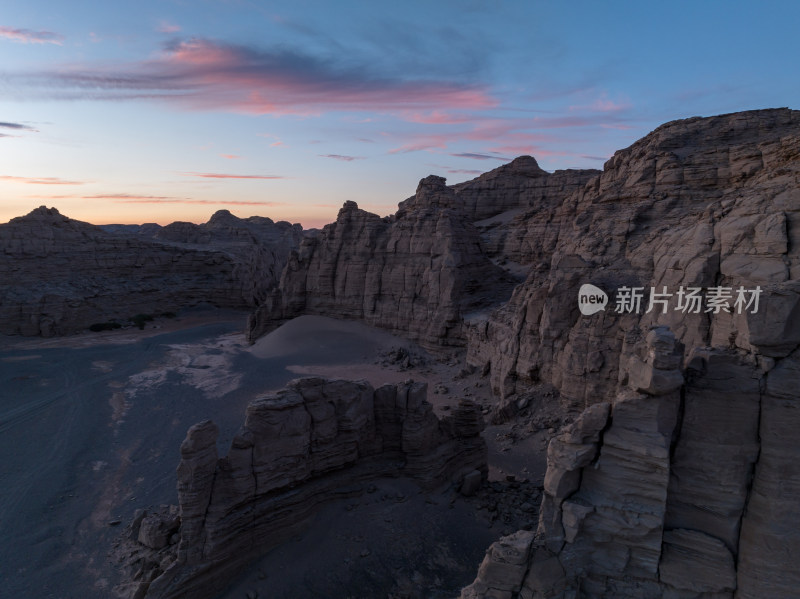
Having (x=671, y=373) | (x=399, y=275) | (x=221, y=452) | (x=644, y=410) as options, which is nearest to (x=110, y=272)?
(x=399, y=275)

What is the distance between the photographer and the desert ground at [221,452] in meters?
11.6

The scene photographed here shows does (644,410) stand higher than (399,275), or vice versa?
(399,275)

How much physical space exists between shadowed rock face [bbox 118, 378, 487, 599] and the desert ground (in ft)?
1.72

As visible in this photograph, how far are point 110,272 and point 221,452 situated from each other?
38.9m

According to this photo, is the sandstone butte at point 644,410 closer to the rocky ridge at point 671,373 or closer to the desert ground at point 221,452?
the rocky ridge at point 671,373

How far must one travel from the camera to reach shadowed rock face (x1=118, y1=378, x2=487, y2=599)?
10570 mm

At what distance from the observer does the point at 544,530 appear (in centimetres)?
807

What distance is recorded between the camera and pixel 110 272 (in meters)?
50.2

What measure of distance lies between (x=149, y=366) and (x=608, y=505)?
35.8m

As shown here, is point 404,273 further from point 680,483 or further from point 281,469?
point 680,483

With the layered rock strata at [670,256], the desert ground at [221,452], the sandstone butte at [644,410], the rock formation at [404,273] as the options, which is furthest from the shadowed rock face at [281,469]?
the rock formation at [404,273]

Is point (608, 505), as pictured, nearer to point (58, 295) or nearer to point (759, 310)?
point (759, 310)

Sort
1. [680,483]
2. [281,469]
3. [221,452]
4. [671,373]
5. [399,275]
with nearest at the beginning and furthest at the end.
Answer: [671,373], [680,483], [281,469], [221,452], [399,275]

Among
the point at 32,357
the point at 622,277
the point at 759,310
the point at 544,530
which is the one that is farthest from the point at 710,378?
the point at 32,357
